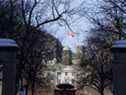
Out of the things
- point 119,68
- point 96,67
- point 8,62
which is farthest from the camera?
point 96,67

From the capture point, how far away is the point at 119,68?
12.0 metres

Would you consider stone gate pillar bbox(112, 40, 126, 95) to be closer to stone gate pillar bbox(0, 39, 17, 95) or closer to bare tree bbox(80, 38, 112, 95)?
stone gate pillar bbox(0, 39, 17, 95)

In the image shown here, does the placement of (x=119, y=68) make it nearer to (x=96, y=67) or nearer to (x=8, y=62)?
(x=8, y=62)

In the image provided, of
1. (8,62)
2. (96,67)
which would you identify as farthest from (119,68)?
(96,67)

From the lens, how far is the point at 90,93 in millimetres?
70875

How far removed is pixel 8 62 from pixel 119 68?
3885mm

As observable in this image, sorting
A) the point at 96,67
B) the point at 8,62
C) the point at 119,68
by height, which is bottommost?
the point at 96,67

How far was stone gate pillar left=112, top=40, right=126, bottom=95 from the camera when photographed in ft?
39.3

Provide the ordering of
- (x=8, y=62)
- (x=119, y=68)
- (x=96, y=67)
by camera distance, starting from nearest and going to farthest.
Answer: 1. (x=119, y=68)
2. (x=8, y=62)
3. (x=96, y=67)

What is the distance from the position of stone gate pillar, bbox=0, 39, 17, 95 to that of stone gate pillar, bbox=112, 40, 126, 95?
353 cm

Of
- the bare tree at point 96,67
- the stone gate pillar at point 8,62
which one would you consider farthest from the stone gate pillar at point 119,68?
the bare tree at point 96,67

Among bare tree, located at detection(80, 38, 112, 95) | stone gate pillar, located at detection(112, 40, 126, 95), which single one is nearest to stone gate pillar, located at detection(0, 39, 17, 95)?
stone gate pillar, located at detection(112, 40, 126, 95)

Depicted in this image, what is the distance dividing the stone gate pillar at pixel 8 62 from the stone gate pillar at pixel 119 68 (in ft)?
11.6

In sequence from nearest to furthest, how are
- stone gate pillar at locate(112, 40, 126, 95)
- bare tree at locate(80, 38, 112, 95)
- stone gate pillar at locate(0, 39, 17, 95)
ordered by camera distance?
1. stone gate pillar at locate(112, 40, 126, 95)
2. stone gate pillar at locate(0, 39, 17, 95)
3. bare tree at locate(80, 38, 112, 95)
